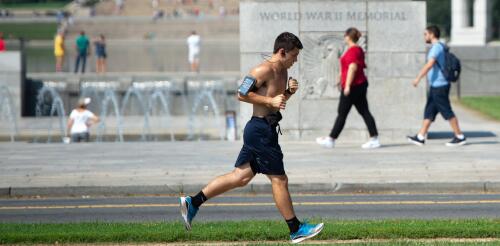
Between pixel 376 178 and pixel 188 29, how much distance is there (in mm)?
64430

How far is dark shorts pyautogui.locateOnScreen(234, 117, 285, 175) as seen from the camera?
36.5ft

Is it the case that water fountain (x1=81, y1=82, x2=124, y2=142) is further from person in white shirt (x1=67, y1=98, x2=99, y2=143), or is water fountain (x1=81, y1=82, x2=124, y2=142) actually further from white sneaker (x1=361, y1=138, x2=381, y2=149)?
white sneaker (x1=361, y1=138, x2=381, y2=149)

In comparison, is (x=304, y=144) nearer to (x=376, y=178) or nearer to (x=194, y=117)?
(x=376, y=178)

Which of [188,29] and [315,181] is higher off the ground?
[188,29]

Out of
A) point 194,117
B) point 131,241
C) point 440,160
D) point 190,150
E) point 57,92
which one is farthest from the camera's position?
point 57,92

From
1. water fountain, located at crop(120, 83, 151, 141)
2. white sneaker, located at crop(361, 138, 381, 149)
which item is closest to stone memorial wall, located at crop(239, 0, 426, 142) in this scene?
white sneaker, located at crop(361, 138, 381, 149)

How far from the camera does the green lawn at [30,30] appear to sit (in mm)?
78869

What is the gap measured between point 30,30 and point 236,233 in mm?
73963

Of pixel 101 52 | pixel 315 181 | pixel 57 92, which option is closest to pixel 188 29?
pixel 101 52

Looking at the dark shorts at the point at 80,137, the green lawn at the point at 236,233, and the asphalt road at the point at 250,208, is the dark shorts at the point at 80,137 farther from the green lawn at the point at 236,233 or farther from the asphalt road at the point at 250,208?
the green lawn at the point at 236,233

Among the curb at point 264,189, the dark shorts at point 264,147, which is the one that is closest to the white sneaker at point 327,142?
the curb at point 264,189

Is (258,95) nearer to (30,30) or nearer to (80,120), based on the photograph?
(80,120)

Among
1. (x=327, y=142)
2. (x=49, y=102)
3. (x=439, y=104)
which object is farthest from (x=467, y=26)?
(x=327, y=142)

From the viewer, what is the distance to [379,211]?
13.6 meters
